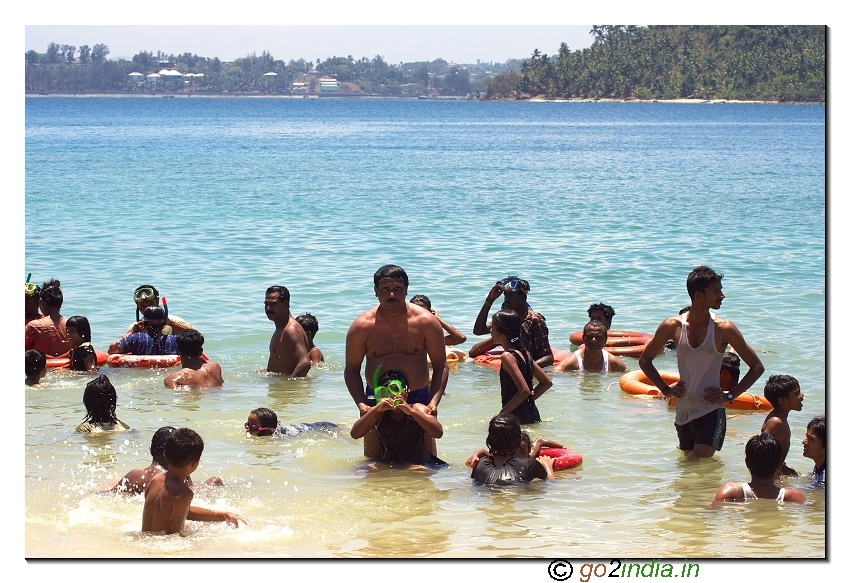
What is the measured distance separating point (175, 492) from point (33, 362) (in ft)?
16.6

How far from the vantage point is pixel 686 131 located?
7962 cm

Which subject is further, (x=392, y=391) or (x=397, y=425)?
(x=397, y=425)

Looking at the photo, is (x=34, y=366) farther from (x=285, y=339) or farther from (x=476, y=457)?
(x=476, y=457)

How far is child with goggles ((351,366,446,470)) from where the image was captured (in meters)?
7.48

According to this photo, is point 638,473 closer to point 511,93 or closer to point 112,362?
point 112,362

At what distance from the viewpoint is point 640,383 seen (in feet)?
36.1

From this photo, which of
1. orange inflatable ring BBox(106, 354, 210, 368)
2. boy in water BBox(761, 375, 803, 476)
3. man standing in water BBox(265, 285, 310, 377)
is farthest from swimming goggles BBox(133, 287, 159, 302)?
boy in water BBox(761, 375, 803, 476)

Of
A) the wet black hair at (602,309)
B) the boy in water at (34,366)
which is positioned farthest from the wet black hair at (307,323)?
the wet black hair at (602,309)

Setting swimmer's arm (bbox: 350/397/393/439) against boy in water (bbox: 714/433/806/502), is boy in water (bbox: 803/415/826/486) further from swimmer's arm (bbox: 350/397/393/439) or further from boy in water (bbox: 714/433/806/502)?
swimmer's arm (bbox: 350/397/393/439)

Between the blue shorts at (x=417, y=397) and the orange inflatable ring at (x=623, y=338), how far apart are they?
517 centimetres

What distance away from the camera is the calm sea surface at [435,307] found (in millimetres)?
6836

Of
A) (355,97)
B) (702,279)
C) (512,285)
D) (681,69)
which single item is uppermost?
(681,69)

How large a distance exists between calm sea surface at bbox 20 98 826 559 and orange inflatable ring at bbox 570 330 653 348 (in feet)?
1.47

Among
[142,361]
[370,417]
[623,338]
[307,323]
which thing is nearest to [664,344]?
[370,417]
